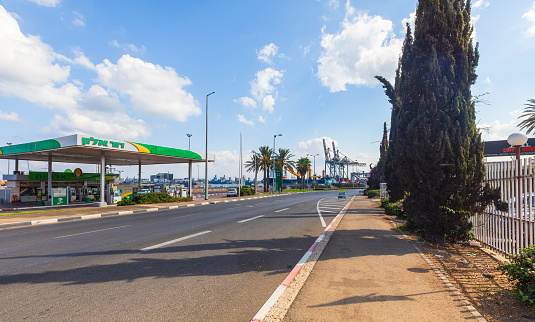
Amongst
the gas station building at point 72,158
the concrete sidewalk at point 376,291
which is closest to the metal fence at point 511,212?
the concrete sidewalk at point 376,291

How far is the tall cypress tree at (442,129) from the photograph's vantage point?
24.7 ft

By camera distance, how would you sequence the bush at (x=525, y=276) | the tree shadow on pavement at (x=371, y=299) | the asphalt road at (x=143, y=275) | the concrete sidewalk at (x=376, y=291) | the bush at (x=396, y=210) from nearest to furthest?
the concrete sidewalk at (x=376, y=291)
the bush at (x=525, y=276)
the asphalt road at (x=143, y=275)
the tree shadow on pavement at (x=371, y=299)
the bush at (x=396, y=210)

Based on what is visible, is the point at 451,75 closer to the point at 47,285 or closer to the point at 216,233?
the point at 216,233

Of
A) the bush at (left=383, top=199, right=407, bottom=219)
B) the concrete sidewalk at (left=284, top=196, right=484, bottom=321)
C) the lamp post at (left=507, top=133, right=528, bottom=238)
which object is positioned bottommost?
the bush at (left=383, top=199, right=407, bottom=219)

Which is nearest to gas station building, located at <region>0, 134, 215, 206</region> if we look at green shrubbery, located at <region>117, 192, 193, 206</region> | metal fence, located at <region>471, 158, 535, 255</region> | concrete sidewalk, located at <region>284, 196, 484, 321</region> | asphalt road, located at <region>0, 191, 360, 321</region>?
green shrubbery, located at <region>117, 192, 193, 206</region>

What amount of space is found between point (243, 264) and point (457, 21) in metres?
9.23

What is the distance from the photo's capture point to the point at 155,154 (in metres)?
26.3

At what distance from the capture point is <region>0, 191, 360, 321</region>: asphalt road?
3964mm

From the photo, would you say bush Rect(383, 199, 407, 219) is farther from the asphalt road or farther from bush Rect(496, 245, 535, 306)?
bush Rect(496, 245, 535, 306)

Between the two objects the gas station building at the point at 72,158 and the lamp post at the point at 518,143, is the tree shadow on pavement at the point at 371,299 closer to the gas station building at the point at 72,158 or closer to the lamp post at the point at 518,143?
the lamp post at the point at 518,143

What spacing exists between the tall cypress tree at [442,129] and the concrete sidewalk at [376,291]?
1.61 metres

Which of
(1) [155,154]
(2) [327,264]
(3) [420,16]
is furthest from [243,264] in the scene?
(1) [155,154]

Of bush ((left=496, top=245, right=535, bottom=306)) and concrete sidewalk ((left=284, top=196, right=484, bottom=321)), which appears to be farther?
bush ((left=496, top=245, right=535, bottom=306))

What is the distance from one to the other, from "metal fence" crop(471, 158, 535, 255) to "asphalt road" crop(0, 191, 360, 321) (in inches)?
184
